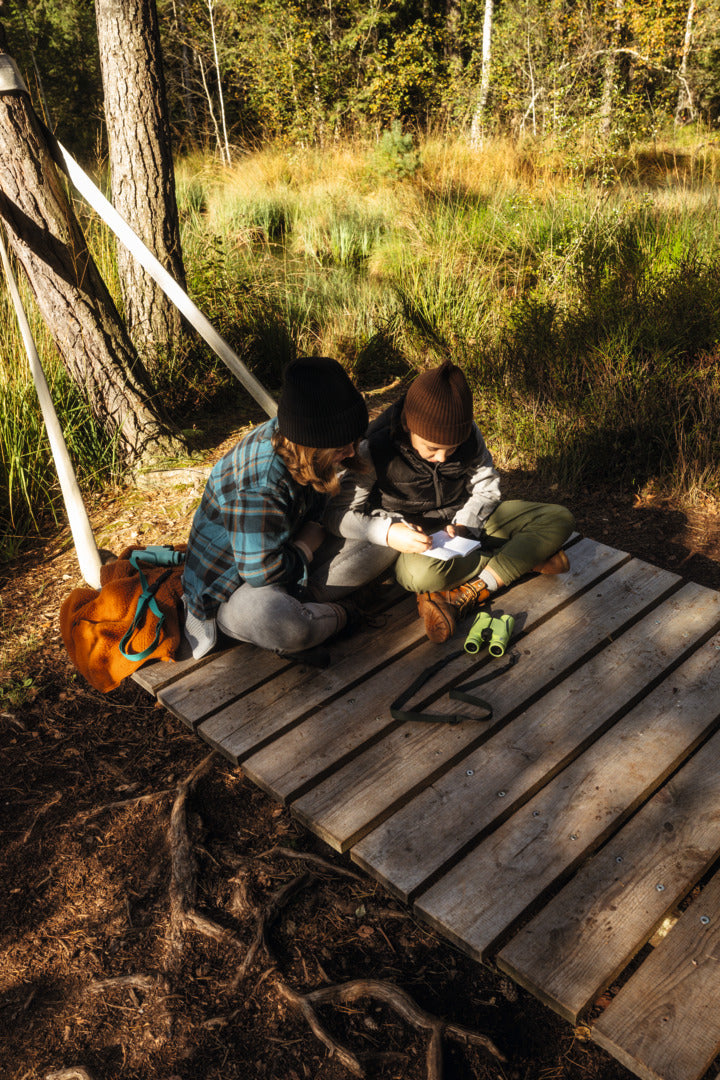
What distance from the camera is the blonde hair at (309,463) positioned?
7.09 ft

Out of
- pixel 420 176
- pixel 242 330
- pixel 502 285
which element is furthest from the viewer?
pixel 420 176

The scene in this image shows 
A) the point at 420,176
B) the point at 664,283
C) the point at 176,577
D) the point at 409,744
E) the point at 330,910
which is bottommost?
the point at 330,910

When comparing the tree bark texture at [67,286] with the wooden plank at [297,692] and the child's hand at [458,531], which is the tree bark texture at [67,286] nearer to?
the child's hand at [458,531]

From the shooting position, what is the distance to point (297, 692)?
7.41ft

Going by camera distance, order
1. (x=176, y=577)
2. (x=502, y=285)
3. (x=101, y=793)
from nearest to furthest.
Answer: (x=101, y=793) < (x=176, y=577) < (x=502, y=285)

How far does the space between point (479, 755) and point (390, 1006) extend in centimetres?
63

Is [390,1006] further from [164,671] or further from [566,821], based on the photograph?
[164,671]

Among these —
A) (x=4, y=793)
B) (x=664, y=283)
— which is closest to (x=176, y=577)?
(x=4, y=793)

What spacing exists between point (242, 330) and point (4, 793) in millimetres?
3628

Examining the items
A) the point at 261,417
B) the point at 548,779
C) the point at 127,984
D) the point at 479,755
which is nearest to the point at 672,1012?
the point at 548,779

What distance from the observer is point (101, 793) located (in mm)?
2385

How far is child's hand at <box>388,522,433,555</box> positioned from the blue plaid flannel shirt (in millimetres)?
309

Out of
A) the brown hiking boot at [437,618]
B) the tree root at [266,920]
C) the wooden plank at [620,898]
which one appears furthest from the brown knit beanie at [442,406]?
the tree root at [266,920]

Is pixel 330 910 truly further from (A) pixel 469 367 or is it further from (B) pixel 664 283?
(B) pixel 664 283
